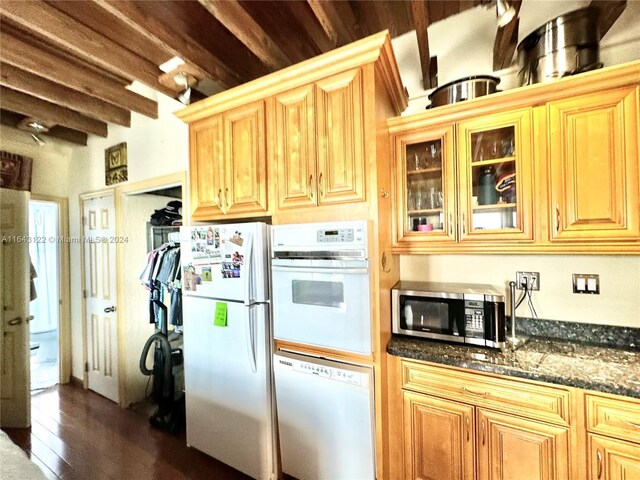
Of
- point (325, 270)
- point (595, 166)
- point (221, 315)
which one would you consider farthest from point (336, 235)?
point (595, 166)

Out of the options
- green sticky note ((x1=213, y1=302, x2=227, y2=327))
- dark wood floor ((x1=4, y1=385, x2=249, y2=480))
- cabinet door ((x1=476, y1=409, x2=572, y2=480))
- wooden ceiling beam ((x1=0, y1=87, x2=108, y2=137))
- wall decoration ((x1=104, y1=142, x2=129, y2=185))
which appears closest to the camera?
cabinet door ((x1=476, y1=409, x2=572, y2=480))

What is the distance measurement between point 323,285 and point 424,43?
1.54 m

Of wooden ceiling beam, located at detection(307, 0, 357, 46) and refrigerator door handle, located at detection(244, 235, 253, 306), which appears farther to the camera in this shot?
refrigerator door handle, located at detection(244, 235, 253, 306)

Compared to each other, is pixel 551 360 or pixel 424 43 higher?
pixel 424 43

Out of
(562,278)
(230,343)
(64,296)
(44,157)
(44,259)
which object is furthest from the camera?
(44,259)

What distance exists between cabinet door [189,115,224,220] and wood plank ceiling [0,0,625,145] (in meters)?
0.38

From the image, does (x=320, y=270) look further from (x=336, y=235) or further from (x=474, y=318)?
(x=474, y=318)

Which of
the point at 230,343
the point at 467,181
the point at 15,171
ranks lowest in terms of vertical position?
the point at 230,343

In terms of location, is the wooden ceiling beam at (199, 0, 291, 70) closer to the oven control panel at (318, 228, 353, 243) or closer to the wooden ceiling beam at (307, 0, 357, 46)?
the wooden ceiling beam at (307, 0, 357, 46)

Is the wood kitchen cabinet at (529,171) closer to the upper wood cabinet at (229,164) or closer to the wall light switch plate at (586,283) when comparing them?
the wall light switch plate at (586,283)

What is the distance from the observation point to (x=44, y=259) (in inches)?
166

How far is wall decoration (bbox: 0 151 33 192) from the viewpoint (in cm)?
275

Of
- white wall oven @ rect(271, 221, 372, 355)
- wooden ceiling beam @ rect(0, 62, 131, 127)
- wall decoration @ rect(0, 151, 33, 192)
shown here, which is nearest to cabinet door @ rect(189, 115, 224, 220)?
white wall oven @ rect(271, 221, 372, 355)

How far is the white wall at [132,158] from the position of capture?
2555mm
